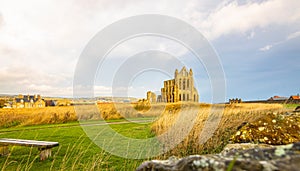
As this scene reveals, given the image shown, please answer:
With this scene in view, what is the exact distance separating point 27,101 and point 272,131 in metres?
36.1

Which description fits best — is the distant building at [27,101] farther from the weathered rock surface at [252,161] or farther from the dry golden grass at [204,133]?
the weathered rock surface at [252,161]

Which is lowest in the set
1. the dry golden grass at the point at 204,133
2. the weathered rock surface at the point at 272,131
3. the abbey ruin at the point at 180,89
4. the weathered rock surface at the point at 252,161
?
the dry golden grass at the point at 204,133

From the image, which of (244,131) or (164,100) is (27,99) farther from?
(244,131)

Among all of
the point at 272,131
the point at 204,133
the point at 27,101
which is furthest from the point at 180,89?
the point at 27,101

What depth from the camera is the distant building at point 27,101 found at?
30406 millimetres

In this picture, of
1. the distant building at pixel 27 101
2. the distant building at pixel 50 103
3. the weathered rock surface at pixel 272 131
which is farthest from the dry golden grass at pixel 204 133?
the distant building at pixel 50 103

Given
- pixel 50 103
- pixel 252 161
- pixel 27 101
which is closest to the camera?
pixel 252 161

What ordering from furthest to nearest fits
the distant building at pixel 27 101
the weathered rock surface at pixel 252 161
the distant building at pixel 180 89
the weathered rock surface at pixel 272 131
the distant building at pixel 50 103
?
the distant building at pixel 50 103 → the distant building at pixel 27 101 → the distant building at pixel 180 89 → the weathered rock surface at pixel 272 131 → the weathered rock surface at pixel 252 161

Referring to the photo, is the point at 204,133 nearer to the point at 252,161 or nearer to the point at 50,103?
the point at 252,161

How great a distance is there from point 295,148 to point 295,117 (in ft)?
11.6

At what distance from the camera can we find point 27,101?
32.7 meters

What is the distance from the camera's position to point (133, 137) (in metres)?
8.88

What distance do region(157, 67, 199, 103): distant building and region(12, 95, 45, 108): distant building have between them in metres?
20.0

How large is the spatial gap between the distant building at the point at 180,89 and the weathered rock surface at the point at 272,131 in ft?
47.6
